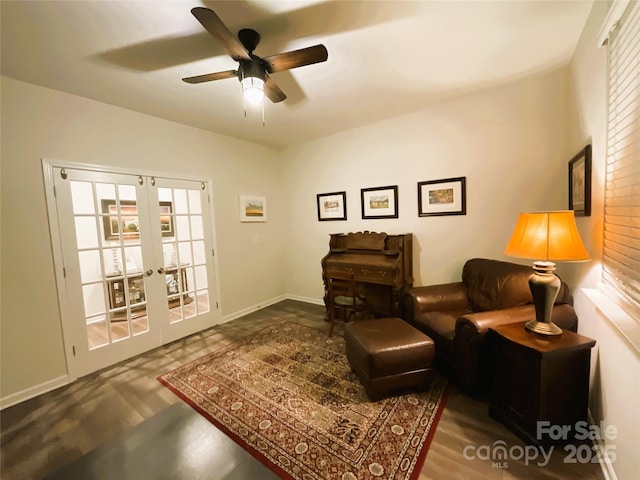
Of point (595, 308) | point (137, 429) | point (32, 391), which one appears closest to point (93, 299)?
point (32, 391)

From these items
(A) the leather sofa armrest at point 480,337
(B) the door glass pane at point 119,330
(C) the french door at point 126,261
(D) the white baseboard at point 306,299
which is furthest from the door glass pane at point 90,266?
(A) the leather sofa armrest at point 480,337

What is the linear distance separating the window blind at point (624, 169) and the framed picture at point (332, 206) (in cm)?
266

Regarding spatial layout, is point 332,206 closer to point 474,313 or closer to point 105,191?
point 474,313

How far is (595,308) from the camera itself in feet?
5.05

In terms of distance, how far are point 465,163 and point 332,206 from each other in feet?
5.98

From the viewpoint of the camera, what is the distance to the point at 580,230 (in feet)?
6.12

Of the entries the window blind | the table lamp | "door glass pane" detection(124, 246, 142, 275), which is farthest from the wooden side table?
"door glass pane" detection(124, 246, 142, 275)

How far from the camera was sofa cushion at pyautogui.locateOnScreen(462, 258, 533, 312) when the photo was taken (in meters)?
2.12

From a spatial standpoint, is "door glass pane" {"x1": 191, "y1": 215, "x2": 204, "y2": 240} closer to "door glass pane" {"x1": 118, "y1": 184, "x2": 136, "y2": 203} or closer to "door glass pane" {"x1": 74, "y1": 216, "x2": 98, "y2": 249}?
"door glass pane" {"x1": 118, "y1": 184, "x2": 136, "y2": 203}

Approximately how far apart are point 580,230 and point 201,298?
3933 millimetres

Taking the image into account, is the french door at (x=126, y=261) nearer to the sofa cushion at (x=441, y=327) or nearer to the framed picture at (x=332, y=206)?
the framed picture at (x=332, y=206)

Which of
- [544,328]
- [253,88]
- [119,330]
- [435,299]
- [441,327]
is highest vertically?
[253,88]

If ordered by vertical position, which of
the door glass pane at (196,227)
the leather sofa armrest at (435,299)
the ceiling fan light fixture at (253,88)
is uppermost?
the ceiling fan light fixture at (253,88)

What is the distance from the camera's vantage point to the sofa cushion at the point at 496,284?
2119 millimetres
